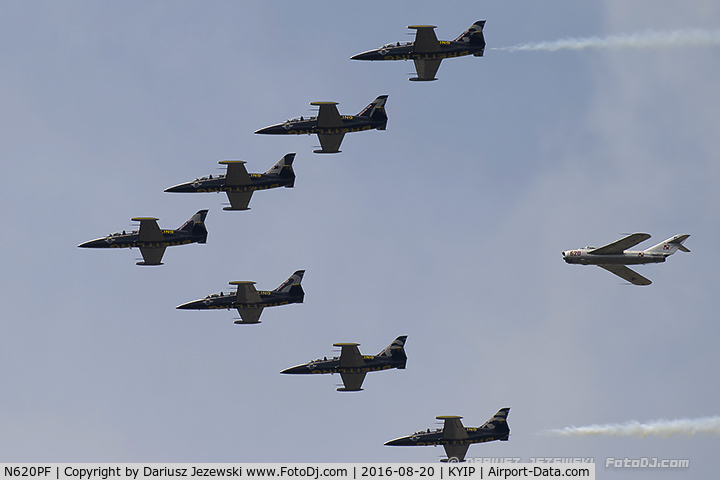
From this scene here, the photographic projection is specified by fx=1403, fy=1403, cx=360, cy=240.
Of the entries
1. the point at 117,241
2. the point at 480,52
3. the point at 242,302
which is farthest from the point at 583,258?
the point at 117,241

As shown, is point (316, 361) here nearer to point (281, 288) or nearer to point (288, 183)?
point (281, 288)

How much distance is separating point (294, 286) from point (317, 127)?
18.5m

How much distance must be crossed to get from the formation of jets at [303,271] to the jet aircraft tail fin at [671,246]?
32mm

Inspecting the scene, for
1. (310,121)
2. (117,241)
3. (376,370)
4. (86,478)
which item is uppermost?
(310,121)

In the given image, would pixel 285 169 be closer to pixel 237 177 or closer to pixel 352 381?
pixel 237 177

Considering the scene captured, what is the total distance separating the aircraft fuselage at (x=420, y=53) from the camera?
495 ft

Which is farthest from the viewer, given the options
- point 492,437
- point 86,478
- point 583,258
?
point 492,437

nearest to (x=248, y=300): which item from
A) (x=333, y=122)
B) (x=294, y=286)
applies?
(x=294, y=286)

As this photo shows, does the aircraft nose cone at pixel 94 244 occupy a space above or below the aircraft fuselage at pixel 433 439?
above

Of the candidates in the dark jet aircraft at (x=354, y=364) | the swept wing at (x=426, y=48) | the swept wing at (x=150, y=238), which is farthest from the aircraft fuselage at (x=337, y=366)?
the swept wing at (x=426, y=48)

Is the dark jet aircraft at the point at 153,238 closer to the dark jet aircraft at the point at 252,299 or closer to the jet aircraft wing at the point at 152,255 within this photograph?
the jet aircraft wing at the point at 152,255

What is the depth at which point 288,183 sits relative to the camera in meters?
159

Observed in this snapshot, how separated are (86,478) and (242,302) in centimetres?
3470

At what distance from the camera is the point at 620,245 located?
150625 millimetres
